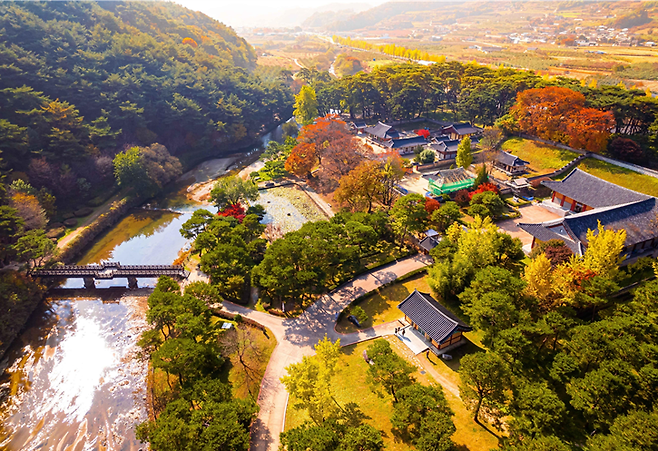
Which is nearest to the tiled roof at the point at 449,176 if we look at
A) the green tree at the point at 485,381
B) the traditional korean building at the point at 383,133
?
the traditional korean building at the point at 383,133

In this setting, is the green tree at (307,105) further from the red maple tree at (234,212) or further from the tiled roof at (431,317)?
the tiled roof at (431,317)

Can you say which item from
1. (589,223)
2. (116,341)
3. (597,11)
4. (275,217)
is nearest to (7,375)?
(116,341)

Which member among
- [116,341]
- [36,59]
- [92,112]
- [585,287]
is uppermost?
[36,59]

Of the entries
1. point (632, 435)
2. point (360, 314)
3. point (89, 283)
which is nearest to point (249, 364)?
point (360, 314)

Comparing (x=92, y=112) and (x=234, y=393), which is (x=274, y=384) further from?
(x=92, y=112)

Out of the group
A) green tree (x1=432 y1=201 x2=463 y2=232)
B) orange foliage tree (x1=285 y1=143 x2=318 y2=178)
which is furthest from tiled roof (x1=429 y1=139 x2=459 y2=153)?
green tree (x1=432 y1=201 x2=463 y2=232)

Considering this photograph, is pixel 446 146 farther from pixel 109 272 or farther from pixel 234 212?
pixel 109 272

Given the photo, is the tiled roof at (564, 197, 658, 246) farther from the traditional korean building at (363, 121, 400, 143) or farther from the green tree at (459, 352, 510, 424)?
the traditional korean building at (363, 121, 400, 143)
